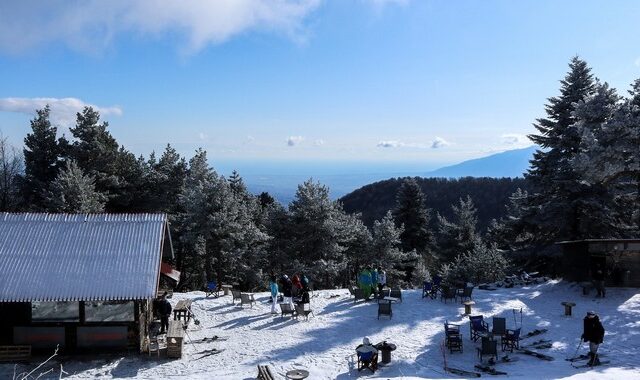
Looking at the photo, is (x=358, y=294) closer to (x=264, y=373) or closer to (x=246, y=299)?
(x=246, y=299)

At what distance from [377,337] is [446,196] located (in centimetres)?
8943

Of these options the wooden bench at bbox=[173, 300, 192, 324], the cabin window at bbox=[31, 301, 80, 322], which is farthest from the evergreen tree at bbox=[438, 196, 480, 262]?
the cabin window at bbox=[31, 301, 80, 322]

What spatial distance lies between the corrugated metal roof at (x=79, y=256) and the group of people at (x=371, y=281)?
395 inches

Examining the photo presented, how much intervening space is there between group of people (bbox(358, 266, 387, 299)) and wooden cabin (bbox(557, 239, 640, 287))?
394 inches

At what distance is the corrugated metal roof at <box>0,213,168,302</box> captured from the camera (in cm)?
1723

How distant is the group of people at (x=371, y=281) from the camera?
81.2 feet

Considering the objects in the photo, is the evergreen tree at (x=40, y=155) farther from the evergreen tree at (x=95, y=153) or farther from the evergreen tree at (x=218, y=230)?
the evergreen tree at (x=218, y=230)

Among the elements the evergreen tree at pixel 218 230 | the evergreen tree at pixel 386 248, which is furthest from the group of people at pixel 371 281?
the evergreen tree at pixel 386 248

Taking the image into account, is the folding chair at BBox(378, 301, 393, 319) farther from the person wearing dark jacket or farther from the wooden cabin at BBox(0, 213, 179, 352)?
the wooden cabin at BBox(0, 213, 179, 352)

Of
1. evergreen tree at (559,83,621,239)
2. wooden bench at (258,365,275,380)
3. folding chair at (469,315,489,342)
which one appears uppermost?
evergreen tree at (559,83,621,239)

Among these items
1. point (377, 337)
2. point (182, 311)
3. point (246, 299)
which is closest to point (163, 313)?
point (182, 311)

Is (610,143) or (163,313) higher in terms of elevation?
(610,143)

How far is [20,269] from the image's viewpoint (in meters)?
17.9

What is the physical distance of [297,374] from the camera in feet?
48.1
